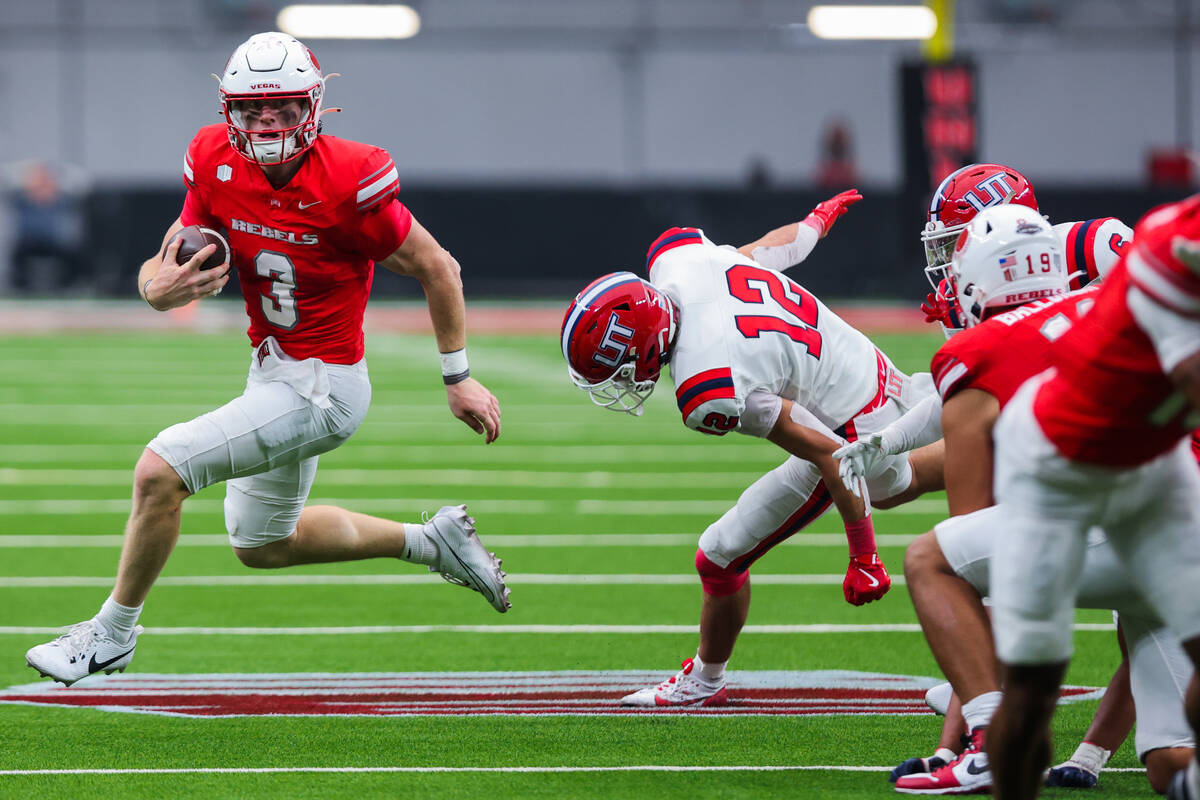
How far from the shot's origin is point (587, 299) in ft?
14.1

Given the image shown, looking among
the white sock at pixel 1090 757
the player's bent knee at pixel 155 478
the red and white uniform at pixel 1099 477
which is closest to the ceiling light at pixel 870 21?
the player's bent knee at pixel 155 478

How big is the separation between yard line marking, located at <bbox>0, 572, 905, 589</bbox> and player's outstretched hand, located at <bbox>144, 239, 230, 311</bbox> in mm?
2465

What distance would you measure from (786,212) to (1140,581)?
17.8 metres

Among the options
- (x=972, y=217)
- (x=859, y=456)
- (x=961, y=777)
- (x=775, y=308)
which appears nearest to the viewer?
(x=961, y=777)

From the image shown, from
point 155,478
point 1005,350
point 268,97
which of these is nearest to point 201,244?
point 268,97

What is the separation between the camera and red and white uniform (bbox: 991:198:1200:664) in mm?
2758

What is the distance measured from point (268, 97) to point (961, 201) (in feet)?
6.71

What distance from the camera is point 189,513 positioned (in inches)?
339

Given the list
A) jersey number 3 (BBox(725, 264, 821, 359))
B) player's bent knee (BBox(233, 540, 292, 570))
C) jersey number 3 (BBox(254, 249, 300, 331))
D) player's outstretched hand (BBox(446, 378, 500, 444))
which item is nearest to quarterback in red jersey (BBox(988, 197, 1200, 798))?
jersey number 3 (BBox(725, 264, 821, 359))

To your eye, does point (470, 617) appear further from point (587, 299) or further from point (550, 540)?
point (587, 299)

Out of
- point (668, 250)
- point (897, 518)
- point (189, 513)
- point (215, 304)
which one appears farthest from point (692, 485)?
point (215, 304)

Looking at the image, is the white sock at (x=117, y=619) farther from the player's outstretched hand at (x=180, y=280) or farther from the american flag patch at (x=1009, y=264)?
the american flag patch at (x=1009, y=264)

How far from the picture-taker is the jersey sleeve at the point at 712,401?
165 inches

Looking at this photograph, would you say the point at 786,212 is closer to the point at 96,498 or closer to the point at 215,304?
the point at 215,304
